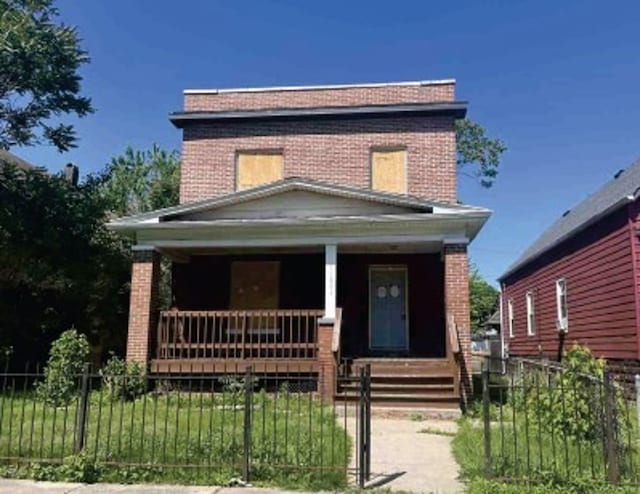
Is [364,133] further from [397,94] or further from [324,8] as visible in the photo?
[324,8]

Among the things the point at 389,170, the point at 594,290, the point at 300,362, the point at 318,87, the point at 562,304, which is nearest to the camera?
the point at 300,362

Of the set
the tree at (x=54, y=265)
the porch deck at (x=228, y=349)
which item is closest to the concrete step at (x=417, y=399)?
the porch deck at (x=228, y=349)

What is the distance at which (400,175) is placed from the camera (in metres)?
16.5

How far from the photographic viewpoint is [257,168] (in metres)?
17.1

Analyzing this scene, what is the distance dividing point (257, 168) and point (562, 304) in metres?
9.86

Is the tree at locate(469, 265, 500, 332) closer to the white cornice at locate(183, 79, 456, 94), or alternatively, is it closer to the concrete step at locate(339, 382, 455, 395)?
the white cornice at locate(183, 79, 456, 94)

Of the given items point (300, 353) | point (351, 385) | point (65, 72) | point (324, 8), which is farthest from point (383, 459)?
point (65, 72)

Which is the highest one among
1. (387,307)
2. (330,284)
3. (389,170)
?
(389,170)

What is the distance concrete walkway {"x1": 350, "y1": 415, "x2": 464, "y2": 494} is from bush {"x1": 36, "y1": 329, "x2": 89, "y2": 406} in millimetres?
5496

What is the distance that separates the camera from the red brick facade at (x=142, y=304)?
13.0 meters

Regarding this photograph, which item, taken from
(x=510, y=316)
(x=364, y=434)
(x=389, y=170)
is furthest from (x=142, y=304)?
(x=510, y=316)

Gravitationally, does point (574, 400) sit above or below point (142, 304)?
below

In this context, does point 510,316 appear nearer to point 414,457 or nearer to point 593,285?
point 593,285

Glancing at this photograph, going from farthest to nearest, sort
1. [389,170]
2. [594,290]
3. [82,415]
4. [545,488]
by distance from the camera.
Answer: [389,170]
[594,290]
[82,415]
[545,488]
